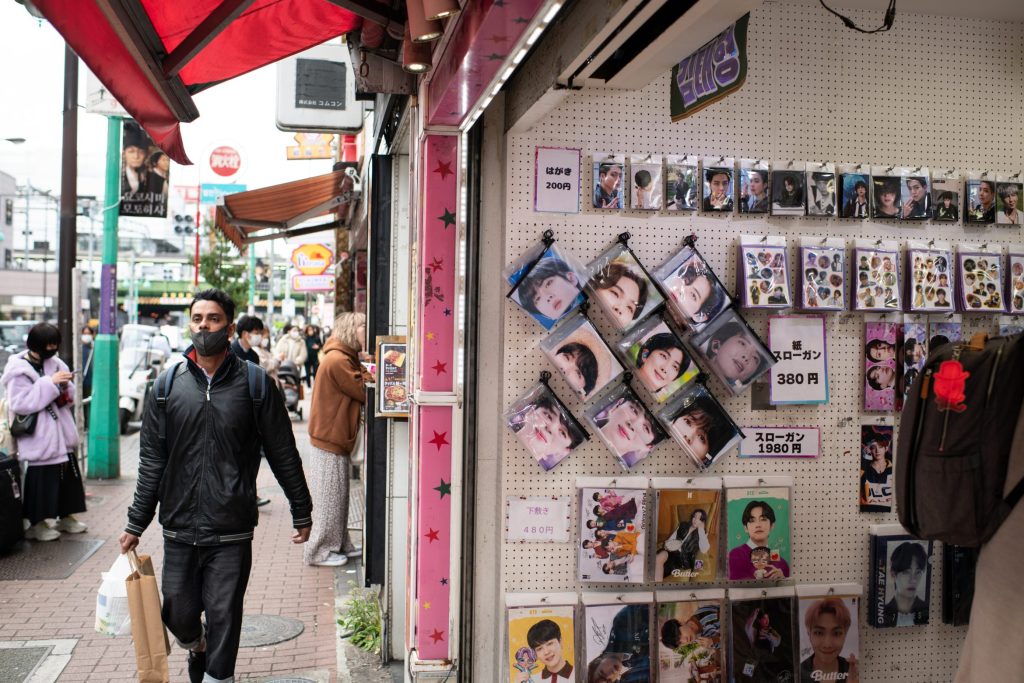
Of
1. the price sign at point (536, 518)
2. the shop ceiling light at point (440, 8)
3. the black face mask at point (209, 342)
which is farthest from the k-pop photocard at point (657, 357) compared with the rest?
the black face mask at point (209, 342)

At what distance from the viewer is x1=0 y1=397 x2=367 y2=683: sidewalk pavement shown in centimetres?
509

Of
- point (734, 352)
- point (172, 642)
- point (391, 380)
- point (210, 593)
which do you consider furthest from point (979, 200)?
point (172, 642)

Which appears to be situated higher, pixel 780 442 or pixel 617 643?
pixel 780 442

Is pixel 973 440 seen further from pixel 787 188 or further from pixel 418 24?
pixel 418 24

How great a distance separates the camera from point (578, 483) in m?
3.67

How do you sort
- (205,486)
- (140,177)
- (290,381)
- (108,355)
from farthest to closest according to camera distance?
(290,381), (140,177), (108,355), (205,486)

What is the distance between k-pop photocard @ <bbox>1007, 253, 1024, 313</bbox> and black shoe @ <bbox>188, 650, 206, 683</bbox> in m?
4.43

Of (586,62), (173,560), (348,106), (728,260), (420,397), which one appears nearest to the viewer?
(586,62)

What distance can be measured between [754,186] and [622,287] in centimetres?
81

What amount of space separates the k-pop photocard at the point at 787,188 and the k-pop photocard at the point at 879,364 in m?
0.67

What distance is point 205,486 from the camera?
408 cm

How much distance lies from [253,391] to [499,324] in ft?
4.60

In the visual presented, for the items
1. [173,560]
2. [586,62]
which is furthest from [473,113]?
[173,560]

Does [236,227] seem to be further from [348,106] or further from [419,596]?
[419,596]
